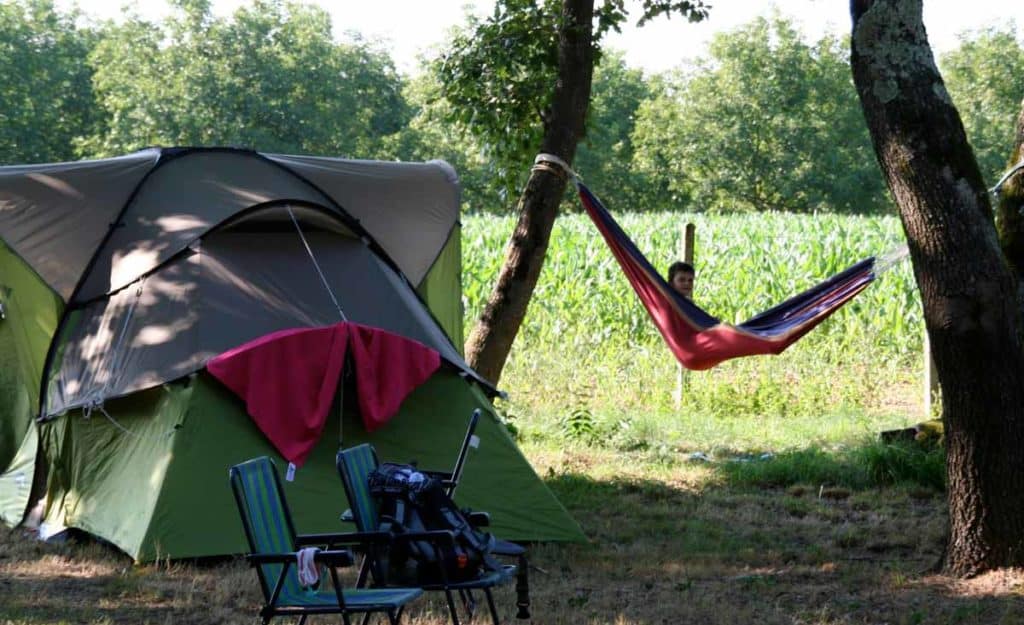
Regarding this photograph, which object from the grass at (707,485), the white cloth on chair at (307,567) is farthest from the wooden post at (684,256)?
the white cloth on chair at (307,567)

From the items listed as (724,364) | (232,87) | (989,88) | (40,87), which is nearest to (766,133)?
(989,88)

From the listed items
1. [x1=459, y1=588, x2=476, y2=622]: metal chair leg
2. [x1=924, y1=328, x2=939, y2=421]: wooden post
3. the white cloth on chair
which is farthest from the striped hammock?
the white cloth on chair

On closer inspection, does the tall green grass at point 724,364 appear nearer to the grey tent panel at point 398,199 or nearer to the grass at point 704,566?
the grass at point 704,566

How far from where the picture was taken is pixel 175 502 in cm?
680

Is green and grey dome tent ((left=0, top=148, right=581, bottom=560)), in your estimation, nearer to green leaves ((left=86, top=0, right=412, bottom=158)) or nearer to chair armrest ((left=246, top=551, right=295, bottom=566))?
chair armrest ((left=246, top=551, right=295, bottom=566))

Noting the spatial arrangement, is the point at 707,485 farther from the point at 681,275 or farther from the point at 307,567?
the point at 307,567

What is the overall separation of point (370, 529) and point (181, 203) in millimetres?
3166

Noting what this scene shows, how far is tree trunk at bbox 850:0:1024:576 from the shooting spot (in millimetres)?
6070

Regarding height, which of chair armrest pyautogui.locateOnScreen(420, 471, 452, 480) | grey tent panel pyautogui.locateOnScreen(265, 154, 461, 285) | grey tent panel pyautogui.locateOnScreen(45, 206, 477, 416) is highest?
grey tent panel pyautogui.locateOnScreen(265, 154, 461, 285)

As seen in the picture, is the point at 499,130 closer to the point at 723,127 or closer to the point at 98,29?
the point at 723,127

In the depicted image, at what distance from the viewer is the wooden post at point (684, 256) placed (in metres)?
12.5

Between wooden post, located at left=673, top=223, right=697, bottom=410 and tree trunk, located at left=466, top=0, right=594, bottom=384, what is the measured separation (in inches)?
116

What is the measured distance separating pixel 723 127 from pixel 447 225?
4035 centimetres

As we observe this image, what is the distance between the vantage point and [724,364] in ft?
44.6
